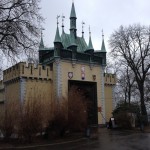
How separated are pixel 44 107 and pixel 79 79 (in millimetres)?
11857

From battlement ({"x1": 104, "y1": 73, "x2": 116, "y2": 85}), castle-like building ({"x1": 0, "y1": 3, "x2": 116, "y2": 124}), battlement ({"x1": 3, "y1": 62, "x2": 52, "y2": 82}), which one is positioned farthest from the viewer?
battlement ({"x1": 104, "y1": 73, "x2": 116, "y2": 85})

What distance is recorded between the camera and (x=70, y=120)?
27.2 metres

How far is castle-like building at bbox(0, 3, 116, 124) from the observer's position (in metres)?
33.3

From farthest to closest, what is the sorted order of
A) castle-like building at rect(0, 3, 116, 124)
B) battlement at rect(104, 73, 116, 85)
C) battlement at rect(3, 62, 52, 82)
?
battlement at rect(104, 73, 116, 85) → castle-like building at rect(0, 3, 116, 124) → battlement at rect(3, 62, 52, 82)

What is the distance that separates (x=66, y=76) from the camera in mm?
35656

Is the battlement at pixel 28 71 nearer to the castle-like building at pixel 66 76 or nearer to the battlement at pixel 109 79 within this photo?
the castle-like building at pixel 66 76

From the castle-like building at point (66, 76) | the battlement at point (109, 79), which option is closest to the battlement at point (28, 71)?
the castle-like building at point (66, 76)

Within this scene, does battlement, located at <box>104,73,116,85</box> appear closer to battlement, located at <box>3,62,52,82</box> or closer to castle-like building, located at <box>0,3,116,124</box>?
castle-like building, located at <box>0,3,116,124</box>

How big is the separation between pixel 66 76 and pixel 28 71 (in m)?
4.69

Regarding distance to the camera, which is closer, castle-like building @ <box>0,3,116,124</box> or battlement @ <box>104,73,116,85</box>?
castle-like building @ <box>0,3,116,124</box>

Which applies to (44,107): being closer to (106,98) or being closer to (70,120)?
(70,120)

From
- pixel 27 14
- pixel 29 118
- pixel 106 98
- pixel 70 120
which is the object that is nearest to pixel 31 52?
pixel 27 14

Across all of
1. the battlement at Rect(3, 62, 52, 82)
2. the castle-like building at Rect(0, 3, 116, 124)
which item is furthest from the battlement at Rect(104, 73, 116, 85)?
the battlement at Rect(3, 62, 52, 82)

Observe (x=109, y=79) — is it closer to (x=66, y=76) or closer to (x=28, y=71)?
(x=66, y=76)
